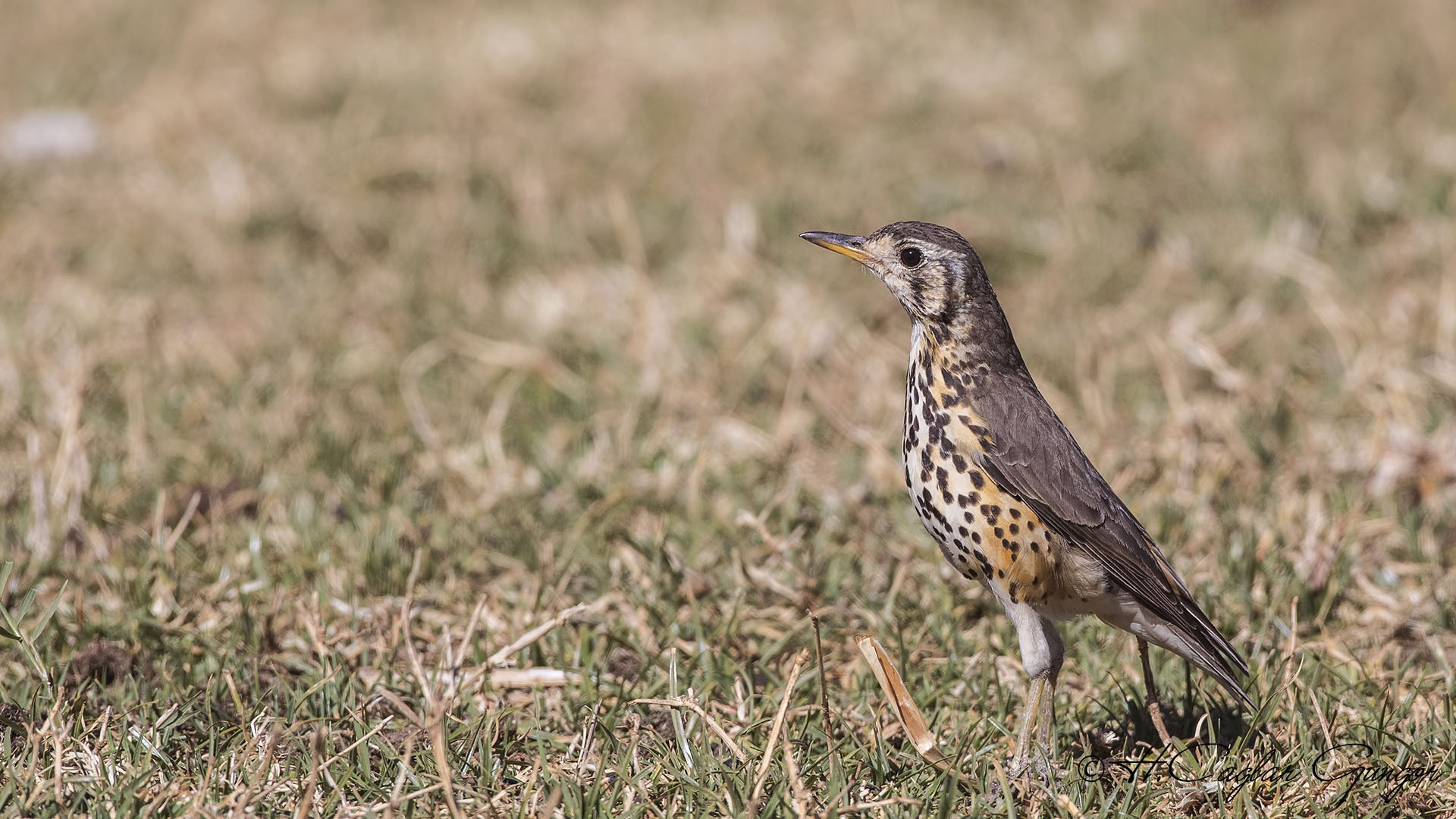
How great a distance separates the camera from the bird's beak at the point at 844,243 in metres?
4.56

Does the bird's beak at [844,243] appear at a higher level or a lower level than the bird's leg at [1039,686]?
higher

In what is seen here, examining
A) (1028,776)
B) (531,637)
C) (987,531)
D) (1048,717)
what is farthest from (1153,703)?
(531,637)

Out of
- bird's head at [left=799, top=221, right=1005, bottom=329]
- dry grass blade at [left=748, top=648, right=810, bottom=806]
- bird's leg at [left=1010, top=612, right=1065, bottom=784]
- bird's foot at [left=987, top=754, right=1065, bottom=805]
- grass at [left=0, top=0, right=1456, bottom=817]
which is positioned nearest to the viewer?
dry grass blade at [left=748, top=648, right=810, bottom=806]

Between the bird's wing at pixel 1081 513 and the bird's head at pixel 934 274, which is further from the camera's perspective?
the bird's head at pixel 934 274

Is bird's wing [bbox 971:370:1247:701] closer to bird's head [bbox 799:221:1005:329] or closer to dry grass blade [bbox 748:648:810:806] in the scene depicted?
bird's head [bbox 799:221:1005:329]

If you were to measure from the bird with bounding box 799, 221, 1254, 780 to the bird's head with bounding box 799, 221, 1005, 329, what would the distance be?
146mm

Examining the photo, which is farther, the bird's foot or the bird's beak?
the bird's beak

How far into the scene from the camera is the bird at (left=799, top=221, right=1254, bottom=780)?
13.2 ft

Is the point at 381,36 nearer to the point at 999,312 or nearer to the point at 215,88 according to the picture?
the point at 215,88

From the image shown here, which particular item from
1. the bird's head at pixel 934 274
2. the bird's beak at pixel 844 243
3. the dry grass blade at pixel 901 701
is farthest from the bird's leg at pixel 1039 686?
the bird's beak at pixel 844 243

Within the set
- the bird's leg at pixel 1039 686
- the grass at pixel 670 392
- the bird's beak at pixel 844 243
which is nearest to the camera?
the bird's leg at pixel 1039 686

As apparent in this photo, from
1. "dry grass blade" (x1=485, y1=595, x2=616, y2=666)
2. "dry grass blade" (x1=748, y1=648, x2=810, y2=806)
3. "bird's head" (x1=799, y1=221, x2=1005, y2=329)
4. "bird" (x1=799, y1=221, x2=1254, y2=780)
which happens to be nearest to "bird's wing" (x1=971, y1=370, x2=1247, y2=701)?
"bird" (x1=799, y1=221, x2=1254, y2=780)

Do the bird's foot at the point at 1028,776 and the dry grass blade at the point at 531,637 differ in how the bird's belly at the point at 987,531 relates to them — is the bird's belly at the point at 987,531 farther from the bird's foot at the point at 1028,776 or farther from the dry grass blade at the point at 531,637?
the dry grass blade at the point at 531,637

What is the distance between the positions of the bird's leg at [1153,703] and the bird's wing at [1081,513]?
6.1 inches
